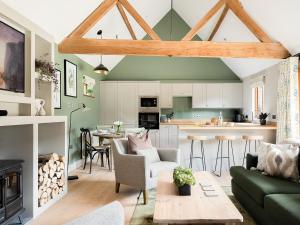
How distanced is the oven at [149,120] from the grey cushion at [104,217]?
6160 millimetres

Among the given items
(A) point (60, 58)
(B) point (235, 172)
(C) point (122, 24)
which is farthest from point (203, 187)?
(C) point (122, 24)

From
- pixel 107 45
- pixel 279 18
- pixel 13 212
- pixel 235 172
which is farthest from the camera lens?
pixel 107 45

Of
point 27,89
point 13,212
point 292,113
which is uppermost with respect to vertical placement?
point 27,89

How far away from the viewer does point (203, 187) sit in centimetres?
259

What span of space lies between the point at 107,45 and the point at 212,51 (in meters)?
2.02

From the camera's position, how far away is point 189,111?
800cm

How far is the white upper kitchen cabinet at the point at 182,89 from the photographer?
25.3 feet

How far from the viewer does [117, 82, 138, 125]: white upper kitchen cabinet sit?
7.61 m

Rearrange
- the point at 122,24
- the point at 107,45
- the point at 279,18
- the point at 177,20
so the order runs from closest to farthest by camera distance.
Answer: the point at 279,18 < the point at 107,45 < the point at 122,24 < the point at 177,20

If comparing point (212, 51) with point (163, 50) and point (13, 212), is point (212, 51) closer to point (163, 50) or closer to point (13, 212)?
point (163, 50)

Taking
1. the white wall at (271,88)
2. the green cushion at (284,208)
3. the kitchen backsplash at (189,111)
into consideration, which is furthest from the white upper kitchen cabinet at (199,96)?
the green cushion at (284,208)

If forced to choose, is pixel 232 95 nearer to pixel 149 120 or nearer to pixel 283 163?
pixel 149 120

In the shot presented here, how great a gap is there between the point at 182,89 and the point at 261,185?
17.7 feet

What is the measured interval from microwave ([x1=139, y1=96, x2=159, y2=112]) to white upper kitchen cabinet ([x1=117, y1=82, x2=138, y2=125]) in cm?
19
